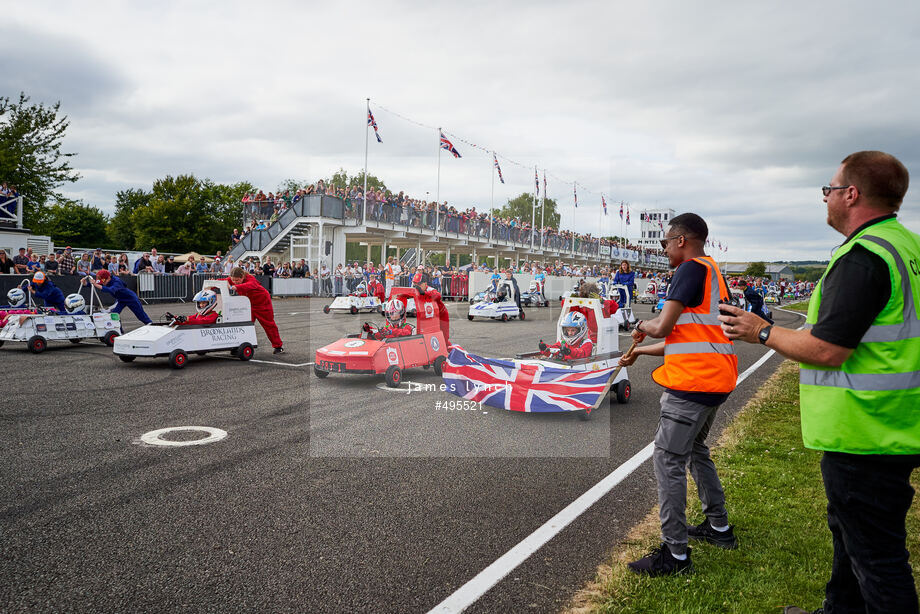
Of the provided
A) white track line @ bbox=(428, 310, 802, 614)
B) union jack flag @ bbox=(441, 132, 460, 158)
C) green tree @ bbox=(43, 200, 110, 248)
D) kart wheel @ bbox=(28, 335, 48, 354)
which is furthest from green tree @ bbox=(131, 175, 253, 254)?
white track line @ bbox=(428, 310, 802, 614)

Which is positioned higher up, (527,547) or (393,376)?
(393,376)

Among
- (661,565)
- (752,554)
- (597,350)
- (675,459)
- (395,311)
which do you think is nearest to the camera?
(661,565)

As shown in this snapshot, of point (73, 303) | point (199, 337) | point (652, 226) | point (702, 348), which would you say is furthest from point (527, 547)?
point (652, 226)

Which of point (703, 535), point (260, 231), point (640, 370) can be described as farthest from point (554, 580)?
point (260, 231)

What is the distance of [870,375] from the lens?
7.59 feet

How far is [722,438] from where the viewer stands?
6609 mm

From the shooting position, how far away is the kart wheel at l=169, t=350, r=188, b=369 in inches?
406

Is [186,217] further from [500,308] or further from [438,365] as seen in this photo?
[438,365]

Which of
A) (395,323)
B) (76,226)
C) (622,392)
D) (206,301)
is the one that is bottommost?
(622,392)

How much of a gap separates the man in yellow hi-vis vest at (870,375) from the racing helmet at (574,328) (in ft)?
20.6

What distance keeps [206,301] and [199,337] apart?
882mm

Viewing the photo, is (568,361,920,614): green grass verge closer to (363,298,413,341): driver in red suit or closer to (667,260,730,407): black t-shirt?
(667,260,730,407): black t-shirt

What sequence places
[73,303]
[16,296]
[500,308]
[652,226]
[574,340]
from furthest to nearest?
[652,226] → [500,308] → [73,303] → [16,296] → [574,340]

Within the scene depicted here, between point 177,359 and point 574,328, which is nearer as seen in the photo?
point 574,328
